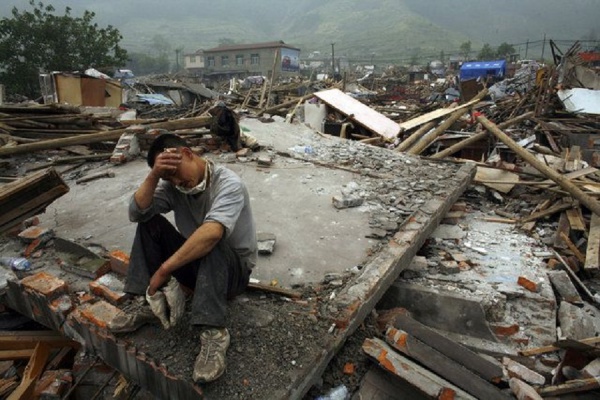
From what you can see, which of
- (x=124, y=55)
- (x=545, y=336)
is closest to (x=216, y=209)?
(x=545, y=336)

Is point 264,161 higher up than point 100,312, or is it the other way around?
point 264,161

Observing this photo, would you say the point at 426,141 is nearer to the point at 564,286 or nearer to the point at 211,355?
the point at 564,286

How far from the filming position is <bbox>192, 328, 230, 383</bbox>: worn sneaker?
6.48ft

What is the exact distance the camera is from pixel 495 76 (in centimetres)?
2438

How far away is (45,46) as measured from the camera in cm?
2030

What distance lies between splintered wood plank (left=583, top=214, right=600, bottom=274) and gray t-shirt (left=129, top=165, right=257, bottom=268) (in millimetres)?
3482

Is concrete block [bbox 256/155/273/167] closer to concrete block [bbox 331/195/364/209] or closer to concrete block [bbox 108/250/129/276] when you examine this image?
concrete block [bbox 331/195/364/209]

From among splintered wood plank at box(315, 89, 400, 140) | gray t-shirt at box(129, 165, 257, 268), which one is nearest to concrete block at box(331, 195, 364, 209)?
gray t-shirt at box(129, 165, 257, 268)

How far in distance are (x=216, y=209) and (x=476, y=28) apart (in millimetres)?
158583

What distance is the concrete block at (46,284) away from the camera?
2.79 metres

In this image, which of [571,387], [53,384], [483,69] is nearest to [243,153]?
[53,384]

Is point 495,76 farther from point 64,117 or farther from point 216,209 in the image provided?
point 216,209

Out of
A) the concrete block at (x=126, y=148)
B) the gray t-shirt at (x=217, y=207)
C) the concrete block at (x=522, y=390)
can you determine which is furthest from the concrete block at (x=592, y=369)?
the concrete block at (x=126, y=148)

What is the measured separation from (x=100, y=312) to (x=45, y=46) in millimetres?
23084
